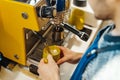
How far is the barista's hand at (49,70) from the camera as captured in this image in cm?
81

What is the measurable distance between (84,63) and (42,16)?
261 mm

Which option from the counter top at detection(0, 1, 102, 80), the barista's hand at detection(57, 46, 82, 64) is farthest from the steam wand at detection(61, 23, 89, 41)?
the counter top at detection(0, 1, 102, 80)

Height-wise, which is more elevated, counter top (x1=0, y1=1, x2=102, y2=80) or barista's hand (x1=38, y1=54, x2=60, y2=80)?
barista's hand (x1=38, y1=54, x2=60, y2=80)

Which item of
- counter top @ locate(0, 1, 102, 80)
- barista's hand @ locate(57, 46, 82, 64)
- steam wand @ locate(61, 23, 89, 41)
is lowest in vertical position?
counter top @ locate(0, 1, 102, 80)

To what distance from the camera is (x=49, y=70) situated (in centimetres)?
82

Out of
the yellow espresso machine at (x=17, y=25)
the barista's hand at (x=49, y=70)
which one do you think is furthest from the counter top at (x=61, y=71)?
the barista's hand at (x=49, y=70)

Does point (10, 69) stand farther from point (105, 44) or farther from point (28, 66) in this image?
point (105, 44)

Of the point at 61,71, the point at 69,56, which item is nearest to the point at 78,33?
the point at 69,56

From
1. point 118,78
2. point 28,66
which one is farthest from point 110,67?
point 28,66

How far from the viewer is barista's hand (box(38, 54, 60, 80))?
810 mm

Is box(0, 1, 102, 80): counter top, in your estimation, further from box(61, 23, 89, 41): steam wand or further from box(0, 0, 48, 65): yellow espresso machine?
box(61, 23, 89, 41): steam wand

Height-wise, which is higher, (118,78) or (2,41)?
(118,78)

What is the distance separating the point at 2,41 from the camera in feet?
3.38

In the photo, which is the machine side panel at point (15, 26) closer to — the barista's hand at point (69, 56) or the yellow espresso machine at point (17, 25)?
the yellow espresso machine at point (17, 25)
